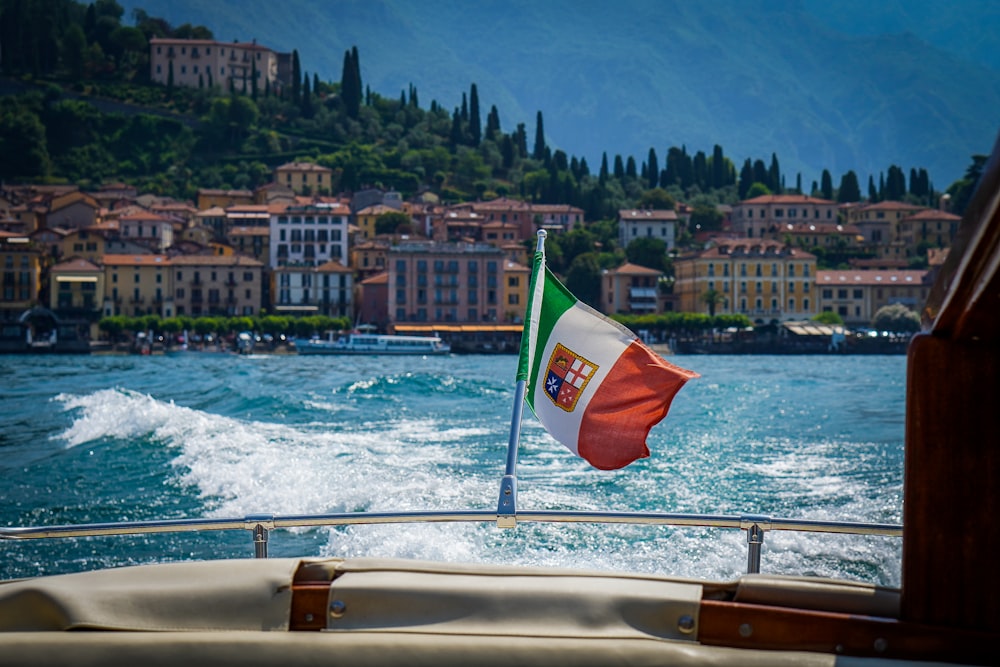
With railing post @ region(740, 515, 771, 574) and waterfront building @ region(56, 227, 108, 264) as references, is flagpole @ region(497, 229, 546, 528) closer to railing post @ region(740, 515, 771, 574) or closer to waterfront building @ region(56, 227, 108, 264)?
railing post @ region(740, 515, 771, 574)

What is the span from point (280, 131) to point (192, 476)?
11708cm

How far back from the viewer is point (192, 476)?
1225 cm

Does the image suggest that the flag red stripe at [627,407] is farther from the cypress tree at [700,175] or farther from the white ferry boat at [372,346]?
the cypress tree at [700,175]

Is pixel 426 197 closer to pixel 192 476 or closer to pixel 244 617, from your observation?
pixel 192 476

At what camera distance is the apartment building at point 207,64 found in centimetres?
13412

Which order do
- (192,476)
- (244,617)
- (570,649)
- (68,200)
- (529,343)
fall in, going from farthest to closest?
(68,200) → (192,476) → (529,343) → (244,617) → (570,649)

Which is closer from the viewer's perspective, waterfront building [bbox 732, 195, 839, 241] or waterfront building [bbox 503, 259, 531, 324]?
waterfront building [bbox 503, 259, 531, 324]

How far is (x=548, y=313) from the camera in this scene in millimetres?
4773

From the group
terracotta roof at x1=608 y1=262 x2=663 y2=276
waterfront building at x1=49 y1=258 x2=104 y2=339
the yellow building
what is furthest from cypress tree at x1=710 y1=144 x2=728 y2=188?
waterfront building at x1=49 y1=258 x2=104 y2=339

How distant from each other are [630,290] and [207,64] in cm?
6603

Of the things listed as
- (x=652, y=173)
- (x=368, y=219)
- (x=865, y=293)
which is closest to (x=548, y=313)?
(x=865, y=293)

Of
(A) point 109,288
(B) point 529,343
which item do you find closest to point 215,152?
(A) point 109,288

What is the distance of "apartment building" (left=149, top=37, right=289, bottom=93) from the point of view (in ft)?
440

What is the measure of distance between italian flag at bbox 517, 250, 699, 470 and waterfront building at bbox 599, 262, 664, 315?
81.0 metres
